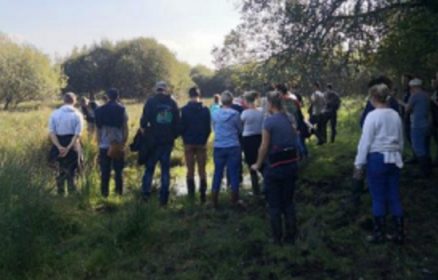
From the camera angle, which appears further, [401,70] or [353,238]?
[401,70]

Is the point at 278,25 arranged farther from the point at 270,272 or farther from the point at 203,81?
the point at 203,81

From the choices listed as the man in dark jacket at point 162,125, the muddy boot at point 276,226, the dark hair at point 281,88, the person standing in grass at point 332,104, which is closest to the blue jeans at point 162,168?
the man in dark jacket at point 162,125

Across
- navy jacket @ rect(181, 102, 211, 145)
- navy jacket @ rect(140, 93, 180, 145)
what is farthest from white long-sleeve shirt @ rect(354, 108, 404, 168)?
navy jacket @ rect(140, 93, 180, 145)

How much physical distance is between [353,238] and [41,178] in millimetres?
4652

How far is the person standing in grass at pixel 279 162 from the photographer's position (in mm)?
6477

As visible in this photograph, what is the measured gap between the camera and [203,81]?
3073 inches

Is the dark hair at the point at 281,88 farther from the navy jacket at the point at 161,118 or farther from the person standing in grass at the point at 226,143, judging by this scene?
the navy jacket at the point at 161,118

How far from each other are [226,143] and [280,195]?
7.38 ft

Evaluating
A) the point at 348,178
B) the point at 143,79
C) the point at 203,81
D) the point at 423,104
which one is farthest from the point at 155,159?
the point at 203,81

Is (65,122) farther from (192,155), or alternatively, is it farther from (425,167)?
(425,167)

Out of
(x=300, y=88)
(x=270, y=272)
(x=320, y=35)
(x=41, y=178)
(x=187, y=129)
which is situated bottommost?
(x=270, y=272)

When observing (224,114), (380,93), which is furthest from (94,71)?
(380,93)

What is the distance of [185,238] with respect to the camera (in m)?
7.16

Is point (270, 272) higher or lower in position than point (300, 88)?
lower
